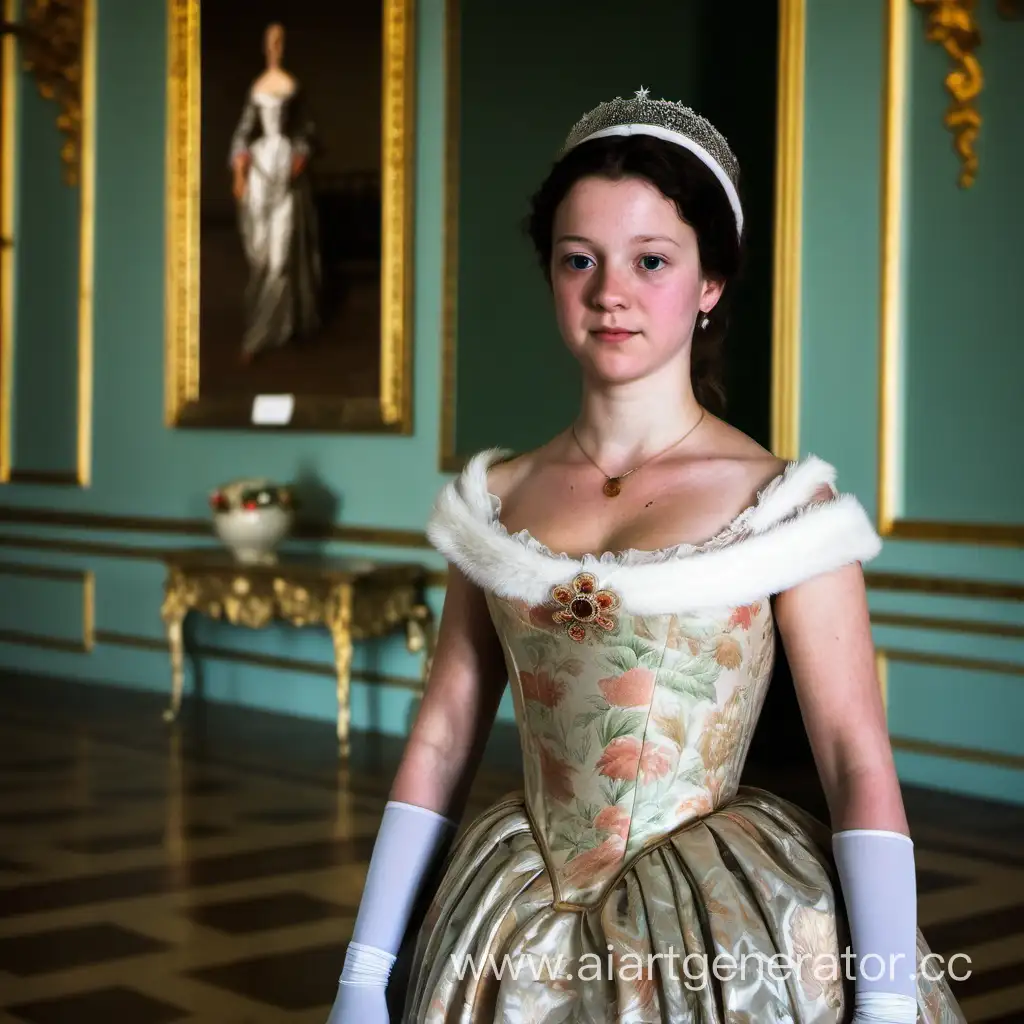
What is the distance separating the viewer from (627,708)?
1592 millimetres

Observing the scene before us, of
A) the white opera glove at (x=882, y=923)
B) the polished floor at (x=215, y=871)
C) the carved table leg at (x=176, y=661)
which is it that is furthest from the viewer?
the carved table leg at (x=176, y=661)

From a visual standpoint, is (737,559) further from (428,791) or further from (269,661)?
(269,661)

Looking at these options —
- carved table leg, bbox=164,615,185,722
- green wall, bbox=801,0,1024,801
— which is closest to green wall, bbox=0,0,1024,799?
green wall, bbox=801,0,1024,801

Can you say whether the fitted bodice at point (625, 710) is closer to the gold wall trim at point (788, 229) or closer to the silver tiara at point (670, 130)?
the silver tiara at point (670, 130)

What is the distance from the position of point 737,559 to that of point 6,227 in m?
7.57

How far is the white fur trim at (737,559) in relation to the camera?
1.51 m

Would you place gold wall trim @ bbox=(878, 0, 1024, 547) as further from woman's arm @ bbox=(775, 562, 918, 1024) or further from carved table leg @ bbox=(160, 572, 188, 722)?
woman's arm @ bbox=(775, 562, 918, 1024)

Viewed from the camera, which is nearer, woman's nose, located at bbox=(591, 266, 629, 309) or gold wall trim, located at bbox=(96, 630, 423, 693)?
woman's nose, located at bbox=(591, 266, 629, 309)

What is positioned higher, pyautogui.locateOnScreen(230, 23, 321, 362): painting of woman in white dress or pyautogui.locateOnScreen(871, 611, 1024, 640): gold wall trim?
pyautogui.locateOnScreen(230, 23, 321, 362): painting of woman in white dress

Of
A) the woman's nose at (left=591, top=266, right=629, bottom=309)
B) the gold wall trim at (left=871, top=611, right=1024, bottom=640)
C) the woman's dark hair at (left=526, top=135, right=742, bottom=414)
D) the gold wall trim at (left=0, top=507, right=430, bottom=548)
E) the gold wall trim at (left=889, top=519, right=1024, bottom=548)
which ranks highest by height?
the woman's dark hair at (left=526, top=135, right=742, bottom=414)

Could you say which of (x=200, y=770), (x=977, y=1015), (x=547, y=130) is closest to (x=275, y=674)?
(x=200, y=770)

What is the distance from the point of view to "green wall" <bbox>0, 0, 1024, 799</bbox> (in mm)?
5121

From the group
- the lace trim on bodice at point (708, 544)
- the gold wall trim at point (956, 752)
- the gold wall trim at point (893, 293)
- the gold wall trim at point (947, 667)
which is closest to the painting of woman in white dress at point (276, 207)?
the gold wall trim at point (893, 293)

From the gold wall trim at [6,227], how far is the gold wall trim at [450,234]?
289 cm
